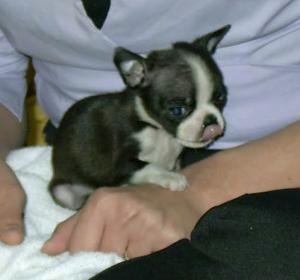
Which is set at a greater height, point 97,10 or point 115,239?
point 97,10

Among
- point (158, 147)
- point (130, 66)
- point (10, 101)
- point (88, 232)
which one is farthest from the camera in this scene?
point (10, 101)

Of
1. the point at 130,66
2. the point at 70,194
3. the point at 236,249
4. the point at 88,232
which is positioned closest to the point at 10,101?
the point at 70,194

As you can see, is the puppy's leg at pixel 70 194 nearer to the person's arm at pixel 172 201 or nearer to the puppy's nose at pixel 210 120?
the person's arm at pixel 172 201

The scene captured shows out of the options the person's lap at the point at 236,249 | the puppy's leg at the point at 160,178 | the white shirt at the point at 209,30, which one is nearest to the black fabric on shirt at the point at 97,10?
the white shirt at the point at 209,30

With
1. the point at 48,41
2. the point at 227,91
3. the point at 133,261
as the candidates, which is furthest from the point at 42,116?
the point at 133,261

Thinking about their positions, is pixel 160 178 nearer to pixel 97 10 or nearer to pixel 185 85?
pixel 185 85

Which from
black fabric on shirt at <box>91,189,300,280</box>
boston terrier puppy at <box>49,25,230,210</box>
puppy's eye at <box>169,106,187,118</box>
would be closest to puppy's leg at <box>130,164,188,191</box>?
boston terrier puppy at <box>49,25,230,210</box>
